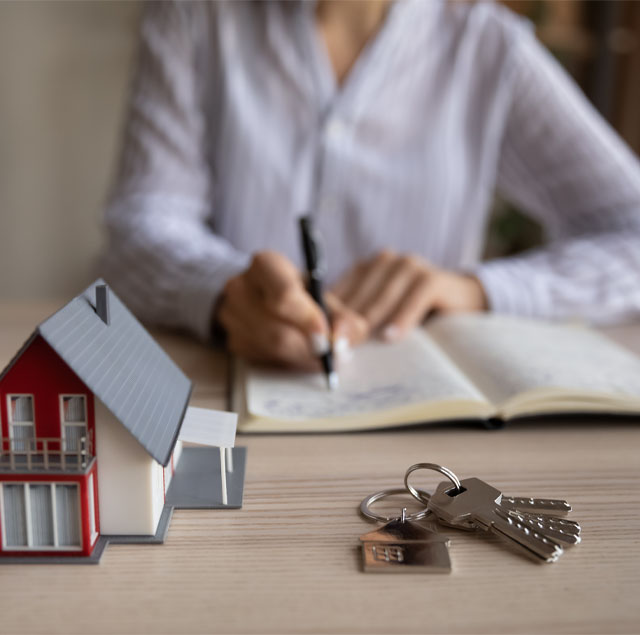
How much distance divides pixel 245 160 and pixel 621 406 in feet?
2.68

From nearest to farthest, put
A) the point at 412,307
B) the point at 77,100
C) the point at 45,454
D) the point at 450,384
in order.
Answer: the point at 45,454, the point at 450,384, the point at 412,307, the point at 77,100

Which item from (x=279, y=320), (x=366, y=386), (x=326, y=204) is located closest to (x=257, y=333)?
(x=279, y=320)

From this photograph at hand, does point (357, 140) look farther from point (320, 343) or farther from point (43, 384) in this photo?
point (43, 384)

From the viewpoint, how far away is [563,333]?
873mm

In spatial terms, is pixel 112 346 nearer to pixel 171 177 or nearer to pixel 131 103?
pixel 171 177

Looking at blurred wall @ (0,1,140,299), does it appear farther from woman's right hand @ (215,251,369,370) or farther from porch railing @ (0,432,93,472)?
porch railing @ (0,432,93,472)

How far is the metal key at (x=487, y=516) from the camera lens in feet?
1.35

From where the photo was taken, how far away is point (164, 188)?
115cm

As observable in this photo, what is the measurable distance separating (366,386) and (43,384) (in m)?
0.36

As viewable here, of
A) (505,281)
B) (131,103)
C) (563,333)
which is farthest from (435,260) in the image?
(131,103)

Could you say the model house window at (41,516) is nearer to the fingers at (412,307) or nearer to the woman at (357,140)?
the fingers at (412,307)

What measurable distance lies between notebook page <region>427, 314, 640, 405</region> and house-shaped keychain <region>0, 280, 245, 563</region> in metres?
0.35

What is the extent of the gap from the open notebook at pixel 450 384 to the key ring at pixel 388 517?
13cm

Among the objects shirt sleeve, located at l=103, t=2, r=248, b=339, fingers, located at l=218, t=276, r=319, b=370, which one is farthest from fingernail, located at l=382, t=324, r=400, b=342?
shirt sleeve, located at l=103, t=2, r=248, b=339
